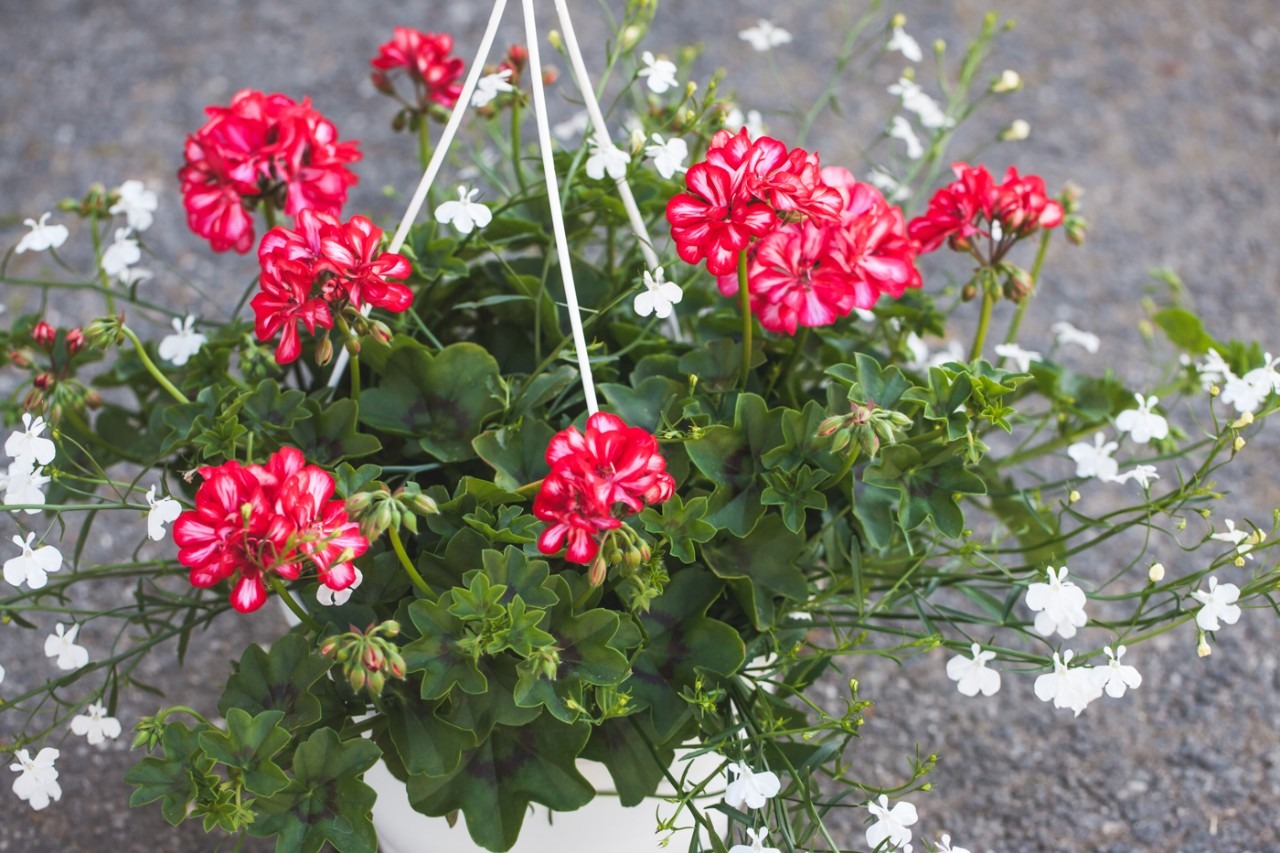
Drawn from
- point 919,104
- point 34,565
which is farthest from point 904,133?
point 34,565

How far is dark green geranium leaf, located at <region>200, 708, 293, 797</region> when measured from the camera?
78 cm

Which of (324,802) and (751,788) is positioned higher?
(751,788)

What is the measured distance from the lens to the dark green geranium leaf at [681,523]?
831mm

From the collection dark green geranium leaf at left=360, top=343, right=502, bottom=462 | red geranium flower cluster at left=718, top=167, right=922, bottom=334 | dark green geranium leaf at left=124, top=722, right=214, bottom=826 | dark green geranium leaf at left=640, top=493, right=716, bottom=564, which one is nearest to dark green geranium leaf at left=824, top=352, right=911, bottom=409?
red geranium flower cluster at left=718, top=167, right=922, bottom=334

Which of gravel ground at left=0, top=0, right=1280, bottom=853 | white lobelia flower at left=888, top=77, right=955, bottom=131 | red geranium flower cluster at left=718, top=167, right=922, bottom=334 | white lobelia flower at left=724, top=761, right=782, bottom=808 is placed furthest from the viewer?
gravel ground at left=0, top=0, right=1280, bottom=853

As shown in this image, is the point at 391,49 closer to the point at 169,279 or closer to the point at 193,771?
the point at 193,771

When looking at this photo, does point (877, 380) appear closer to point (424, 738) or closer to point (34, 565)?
point (424, 738)

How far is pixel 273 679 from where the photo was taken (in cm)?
86

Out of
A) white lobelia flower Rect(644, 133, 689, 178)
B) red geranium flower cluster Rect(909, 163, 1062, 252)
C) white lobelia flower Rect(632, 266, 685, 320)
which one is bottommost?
white lobelia flower Rect(632, 266, 685, 320)

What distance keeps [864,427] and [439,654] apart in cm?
30

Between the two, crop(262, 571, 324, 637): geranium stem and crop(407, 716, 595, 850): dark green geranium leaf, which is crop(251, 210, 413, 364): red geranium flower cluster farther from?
crop(407, 716, 595, 850): dark green geranium leaf

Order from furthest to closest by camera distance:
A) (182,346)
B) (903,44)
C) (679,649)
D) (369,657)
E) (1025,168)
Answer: (1025,168) < (903,44) < (182,346) < (679,649) < (369,657)

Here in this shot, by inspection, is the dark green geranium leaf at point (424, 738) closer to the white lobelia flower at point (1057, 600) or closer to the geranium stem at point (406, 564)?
the geranium stem at point (406, 564)

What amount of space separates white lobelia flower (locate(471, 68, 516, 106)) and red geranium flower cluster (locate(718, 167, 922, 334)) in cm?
21
